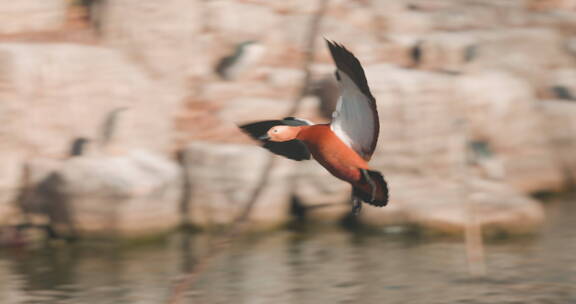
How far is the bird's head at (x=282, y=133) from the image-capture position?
4434mm

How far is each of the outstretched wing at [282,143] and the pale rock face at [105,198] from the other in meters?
11.1

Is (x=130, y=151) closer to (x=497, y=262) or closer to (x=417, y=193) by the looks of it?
(x=417, y=193)

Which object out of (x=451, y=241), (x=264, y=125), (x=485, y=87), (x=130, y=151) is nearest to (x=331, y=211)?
(x=451, y=241)

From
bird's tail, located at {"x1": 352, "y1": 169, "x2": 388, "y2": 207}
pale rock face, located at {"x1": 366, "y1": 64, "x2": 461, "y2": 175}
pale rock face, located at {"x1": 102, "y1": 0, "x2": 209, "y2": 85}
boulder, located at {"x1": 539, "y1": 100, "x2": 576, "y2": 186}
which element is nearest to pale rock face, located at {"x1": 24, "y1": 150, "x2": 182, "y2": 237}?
pale rock face, located at {"x1": 102, "y1": 0, "x2": 209, "y2": 85}

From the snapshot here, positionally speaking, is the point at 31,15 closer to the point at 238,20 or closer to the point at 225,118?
the point at 225,118

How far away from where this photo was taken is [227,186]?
54.5 feet

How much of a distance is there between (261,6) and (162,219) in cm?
596

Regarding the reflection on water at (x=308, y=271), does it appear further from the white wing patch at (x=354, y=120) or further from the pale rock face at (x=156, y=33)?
the white wing patch at (x=354, y=120)

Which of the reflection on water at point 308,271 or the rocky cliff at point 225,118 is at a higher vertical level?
the rocky cliff at point 225,118

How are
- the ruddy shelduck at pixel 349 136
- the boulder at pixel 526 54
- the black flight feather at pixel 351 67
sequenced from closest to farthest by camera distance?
the black flight feather at pixel 351 67 < the ruddy shelduck at pixel 349 136 < the boulder at pixel 526 54

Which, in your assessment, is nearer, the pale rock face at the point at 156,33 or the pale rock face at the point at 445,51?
the pale rock face at the point at 156,33

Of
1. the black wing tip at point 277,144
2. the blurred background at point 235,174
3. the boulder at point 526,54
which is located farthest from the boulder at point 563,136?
the black wing tip at point 277,144

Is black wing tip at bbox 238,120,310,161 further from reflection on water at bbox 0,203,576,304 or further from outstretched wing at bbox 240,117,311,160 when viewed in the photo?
reflection on water at bbox 0,203,576,304

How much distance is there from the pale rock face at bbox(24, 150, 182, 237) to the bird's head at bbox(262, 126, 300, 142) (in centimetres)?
1136
